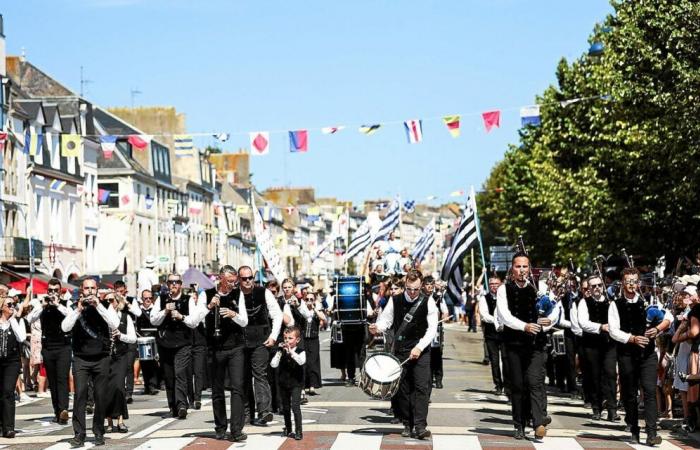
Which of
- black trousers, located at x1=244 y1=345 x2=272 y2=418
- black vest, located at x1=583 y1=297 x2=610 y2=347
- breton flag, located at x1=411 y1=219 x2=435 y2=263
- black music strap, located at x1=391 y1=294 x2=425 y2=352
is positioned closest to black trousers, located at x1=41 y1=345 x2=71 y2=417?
black trousers, located at x1=244 y1=345 x2=272 y2=418

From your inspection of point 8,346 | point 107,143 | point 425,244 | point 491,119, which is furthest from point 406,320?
point 425,244

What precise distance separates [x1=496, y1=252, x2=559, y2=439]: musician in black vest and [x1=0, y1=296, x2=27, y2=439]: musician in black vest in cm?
601

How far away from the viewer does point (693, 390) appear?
16.4 metres

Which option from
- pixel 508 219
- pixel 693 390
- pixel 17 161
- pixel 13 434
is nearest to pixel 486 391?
pixel 693 390

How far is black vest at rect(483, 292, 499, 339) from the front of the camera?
21.2 m

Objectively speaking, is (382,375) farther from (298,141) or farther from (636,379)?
(298,141)

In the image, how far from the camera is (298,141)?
33.3m

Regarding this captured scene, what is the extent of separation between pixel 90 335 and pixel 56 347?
2.75 m

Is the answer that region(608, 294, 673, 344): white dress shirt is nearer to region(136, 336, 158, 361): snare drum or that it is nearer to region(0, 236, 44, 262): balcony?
region(136, 336, 158, 361): snare drum

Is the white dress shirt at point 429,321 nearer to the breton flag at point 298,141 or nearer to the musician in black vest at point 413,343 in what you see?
the musician in black vest at point 413,343

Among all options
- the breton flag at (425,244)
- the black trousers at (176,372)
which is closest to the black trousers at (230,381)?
the black trousers at (176,372)

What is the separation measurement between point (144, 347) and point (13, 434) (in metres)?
5.34

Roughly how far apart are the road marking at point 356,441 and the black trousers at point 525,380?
158 cm

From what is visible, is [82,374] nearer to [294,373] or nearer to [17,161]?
[294,373]
